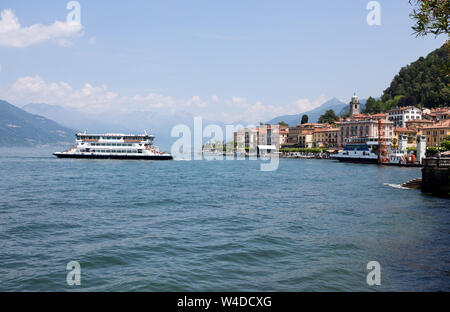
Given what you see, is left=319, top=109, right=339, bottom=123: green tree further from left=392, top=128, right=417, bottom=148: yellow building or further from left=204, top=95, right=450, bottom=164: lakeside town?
left=392, top=128, right=417, bottom=148: yellow building

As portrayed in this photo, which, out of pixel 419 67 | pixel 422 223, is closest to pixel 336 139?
pixel 419 67

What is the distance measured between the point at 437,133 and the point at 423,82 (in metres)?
53.3

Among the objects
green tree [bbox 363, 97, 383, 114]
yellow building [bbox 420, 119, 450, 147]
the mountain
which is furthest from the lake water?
green tree [bbox 363, 97, 383, 114]

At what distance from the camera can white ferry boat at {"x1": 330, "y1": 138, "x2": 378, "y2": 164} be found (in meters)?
93.6

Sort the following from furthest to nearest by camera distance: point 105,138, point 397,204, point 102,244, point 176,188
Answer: point 105,138
point 176,188
point 397,204
point 102,244

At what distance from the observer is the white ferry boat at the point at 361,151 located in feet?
307

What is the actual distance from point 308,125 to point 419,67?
154 ft

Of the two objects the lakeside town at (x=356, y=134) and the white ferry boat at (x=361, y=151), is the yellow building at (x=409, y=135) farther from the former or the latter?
the white ferry boat at (x=361, y=151)

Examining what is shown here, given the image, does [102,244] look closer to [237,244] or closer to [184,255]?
[184,255]

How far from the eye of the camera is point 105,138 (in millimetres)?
96188

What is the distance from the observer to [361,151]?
9662cm

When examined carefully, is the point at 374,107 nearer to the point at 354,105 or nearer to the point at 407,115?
the point at 354,105

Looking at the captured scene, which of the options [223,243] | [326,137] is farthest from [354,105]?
[223,243]
